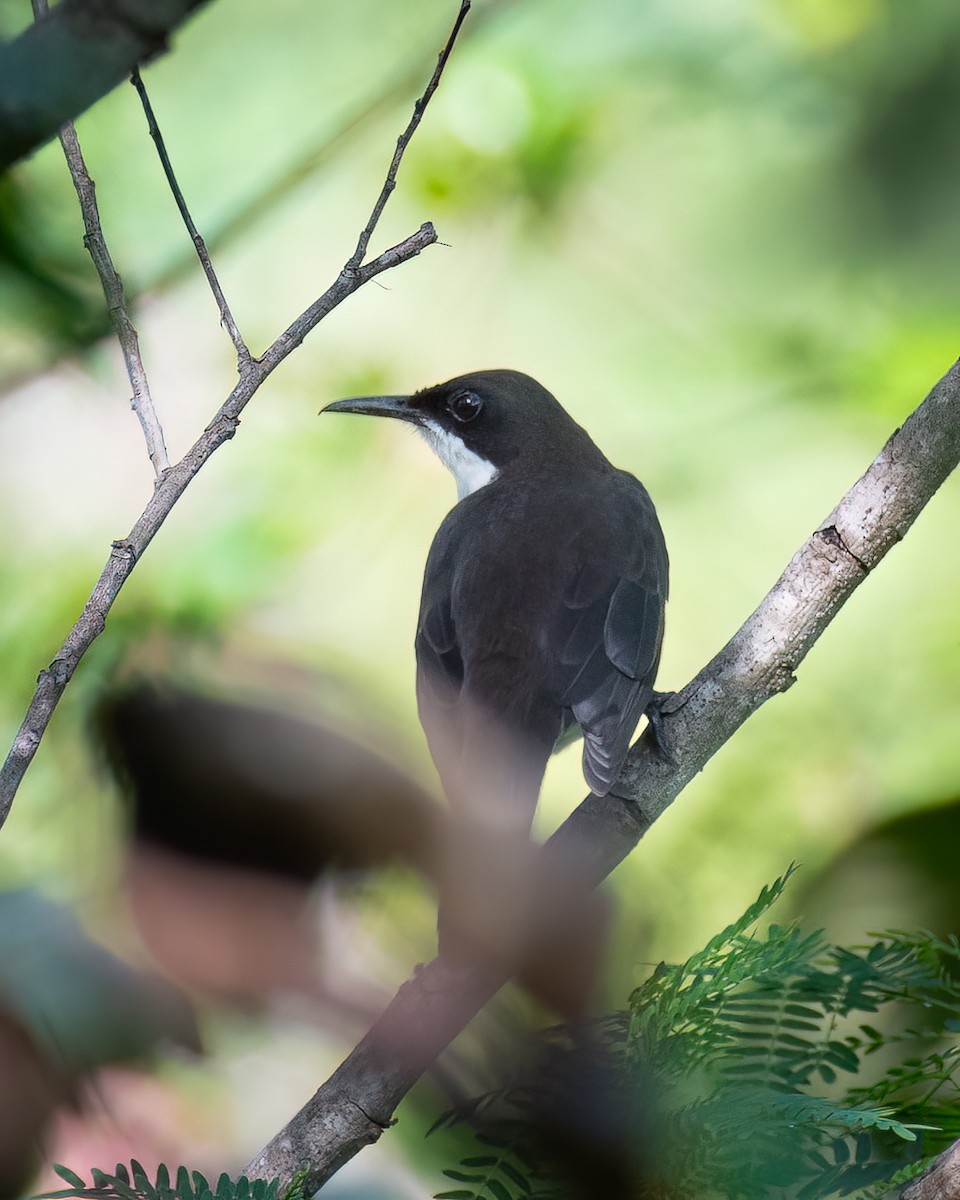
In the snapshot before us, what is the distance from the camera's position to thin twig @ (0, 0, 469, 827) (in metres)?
1.44

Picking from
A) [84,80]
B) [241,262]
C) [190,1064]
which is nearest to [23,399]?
[241,262]

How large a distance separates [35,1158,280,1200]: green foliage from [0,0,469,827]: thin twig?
0.37 m

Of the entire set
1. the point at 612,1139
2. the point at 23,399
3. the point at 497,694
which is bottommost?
the point at 612,1139

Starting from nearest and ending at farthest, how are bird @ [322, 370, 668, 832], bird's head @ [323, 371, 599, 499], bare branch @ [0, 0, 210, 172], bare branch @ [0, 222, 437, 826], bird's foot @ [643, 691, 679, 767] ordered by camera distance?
bare branch @ [0, 0, 210, 172] → bare branch @ [0, 222, 437, 826] → bird's foot @ [643, 691, 679, 767] → bird @ [322, 370, 668, 832] → bird's head @ [323, 371, 599, 499]

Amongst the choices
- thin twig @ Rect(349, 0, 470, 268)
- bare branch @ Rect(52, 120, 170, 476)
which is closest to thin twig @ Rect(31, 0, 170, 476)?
bare branch @ Rect(52, 120, 170, 476)

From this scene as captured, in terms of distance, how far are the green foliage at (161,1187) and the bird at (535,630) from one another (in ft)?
3.63

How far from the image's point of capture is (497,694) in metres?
2.89

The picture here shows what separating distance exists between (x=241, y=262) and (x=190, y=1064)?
345 centimetres

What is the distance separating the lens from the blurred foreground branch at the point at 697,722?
1714 mm

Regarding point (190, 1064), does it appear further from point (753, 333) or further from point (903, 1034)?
point (753, 333)

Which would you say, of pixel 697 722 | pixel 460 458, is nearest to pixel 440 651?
pixel 697 722

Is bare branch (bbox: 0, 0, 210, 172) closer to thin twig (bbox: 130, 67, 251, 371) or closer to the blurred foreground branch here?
thin twig (bbox: 130, 67, 251, 371)

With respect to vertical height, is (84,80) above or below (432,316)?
below

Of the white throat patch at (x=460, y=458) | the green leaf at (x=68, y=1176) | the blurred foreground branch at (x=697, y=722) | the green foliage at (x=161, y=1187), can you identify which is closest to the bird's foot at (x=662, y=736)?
the blurred foreground branch at (x=697, y=722)
